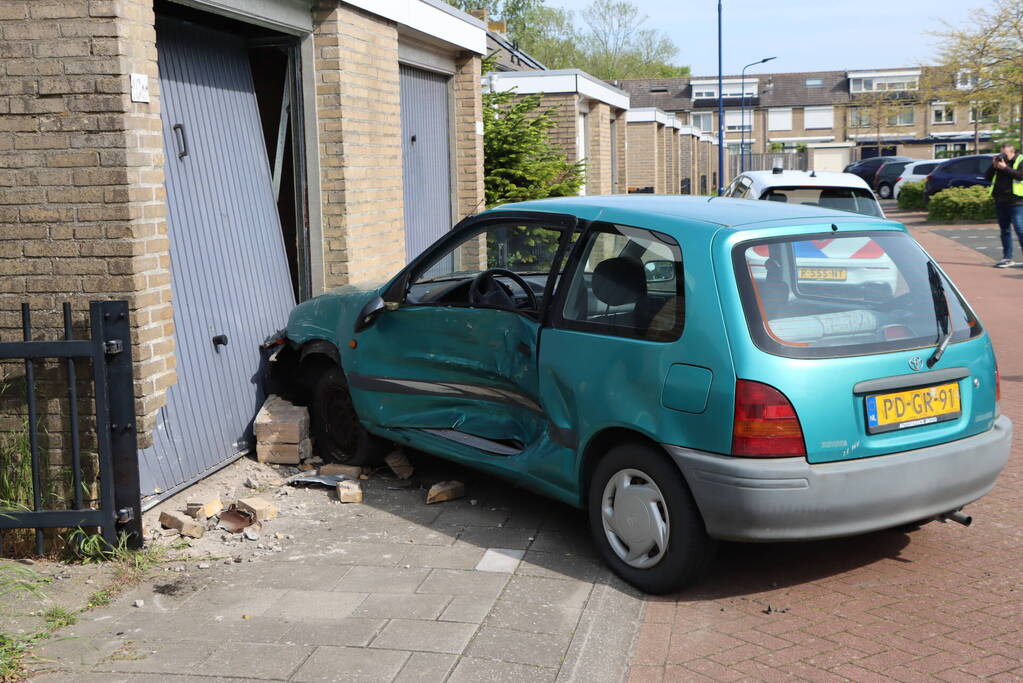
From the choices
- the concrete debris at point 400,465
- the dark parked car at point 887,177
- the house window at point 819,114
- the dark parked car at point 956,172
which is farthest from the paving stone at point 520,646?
the house window at point 819,114

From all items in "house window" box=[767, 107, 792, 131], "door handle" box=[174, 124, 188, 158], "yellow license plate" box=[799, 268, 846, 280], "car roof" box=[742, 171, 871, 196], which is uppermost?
"house window" box=[767, 107, 792, 131]

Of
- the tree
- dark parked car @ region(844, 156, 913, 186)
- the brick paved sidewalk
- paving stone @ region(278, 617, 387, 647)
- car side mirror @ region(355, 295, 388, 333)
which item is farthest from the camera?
dark parked car @ region(844, 156, 913, 186)

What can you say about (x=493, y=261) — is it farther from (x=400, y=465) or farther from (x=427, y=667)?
(x=427, y=667)

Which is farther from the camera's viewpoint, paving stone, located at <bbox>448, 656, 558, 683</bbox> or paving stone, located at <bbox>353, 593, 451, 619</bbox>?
paving stone, located at <bbox>353, 593, 451, 619</bbox>

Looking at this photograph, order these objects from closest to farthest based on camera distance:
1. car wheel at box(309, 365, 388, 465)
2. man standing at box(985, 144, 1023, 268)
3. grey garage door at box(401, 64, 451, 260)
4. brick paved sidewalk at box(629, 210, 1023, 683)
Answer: brick paved sidewalk at box(629, 210, 1023, 683), car wheel at box(309, 365, 388, 465), grey garage door at box(401, 64, 451, 260), man standing at box(985, 144, 1023, 268)

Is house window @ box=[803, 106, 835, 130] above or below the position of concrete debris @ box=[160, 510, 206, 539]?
above

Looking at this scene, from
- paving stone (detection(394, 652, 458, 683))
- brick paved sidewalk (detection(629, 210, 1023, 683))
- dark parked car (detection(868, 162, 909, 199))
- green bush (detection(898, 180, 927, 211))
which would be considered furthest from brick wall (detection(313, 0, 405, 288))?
dark parked car (detection(868, 162, 909, 199))

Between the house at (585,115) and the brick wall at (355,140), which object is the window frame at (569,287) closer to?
the brick wall at (355,140)

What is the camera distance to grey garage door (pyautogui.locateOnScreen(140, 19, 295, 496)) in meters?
6.55

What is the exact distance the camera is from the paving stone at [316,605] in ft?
15.2

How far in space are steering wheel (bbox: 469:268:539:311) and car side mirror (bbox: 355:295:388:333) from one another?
62 cm

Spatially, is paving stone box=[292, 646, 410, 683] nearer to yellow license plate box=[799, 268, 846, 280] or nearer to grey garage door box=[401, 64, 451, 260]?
yellow license plate box=[799, 268, 846, 280]

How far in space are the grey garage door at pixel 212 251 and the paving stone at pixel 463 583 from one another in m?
1.91

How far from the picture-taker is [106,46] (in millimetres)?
5410
